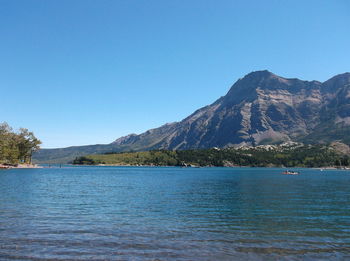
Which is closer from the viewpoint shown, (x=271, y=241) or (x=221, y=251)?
(x=221, y=251)

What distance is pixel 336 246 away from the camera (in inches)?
1216

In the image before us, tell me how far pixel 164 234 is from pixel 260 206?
29555 millimetres

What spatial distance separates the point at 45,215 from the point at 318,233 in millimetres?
36804

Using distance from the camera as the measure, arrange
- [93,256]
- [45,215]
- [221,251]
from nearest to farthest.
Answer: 1. [93,256]
2. [221,251]
3. [45,215]

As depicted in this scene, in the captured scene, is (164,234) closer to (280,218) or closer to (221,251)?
(221,251)

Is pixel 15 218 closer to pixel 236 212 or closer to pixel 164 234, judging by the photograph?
pixel 164 234

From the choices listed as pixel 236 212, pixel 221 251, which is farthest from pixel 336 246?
pixel 236 212

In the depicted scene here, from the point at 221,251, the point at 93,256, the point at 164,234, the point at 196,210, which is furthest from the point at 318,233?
the point at 93,256

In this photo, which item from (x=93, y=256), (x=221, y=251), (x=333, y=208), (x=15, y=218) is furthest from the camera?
(x=333, y=208)

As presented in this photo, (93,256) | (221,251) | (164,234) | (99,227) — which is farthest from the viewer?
(99,227)

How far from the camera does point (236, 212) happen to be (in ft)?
169

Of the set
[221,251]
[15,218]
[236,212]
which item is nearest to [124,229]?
[221,251]

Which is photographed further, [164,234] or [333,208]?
[333,208]

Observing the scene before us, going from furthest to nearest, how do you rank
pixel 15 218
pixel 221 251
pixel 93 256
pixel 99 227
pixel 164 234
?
1. pixel 15 218
2. pixel 99 227
3. pixel 164 234
4. pixel 221 251
5. pixel 93 256
